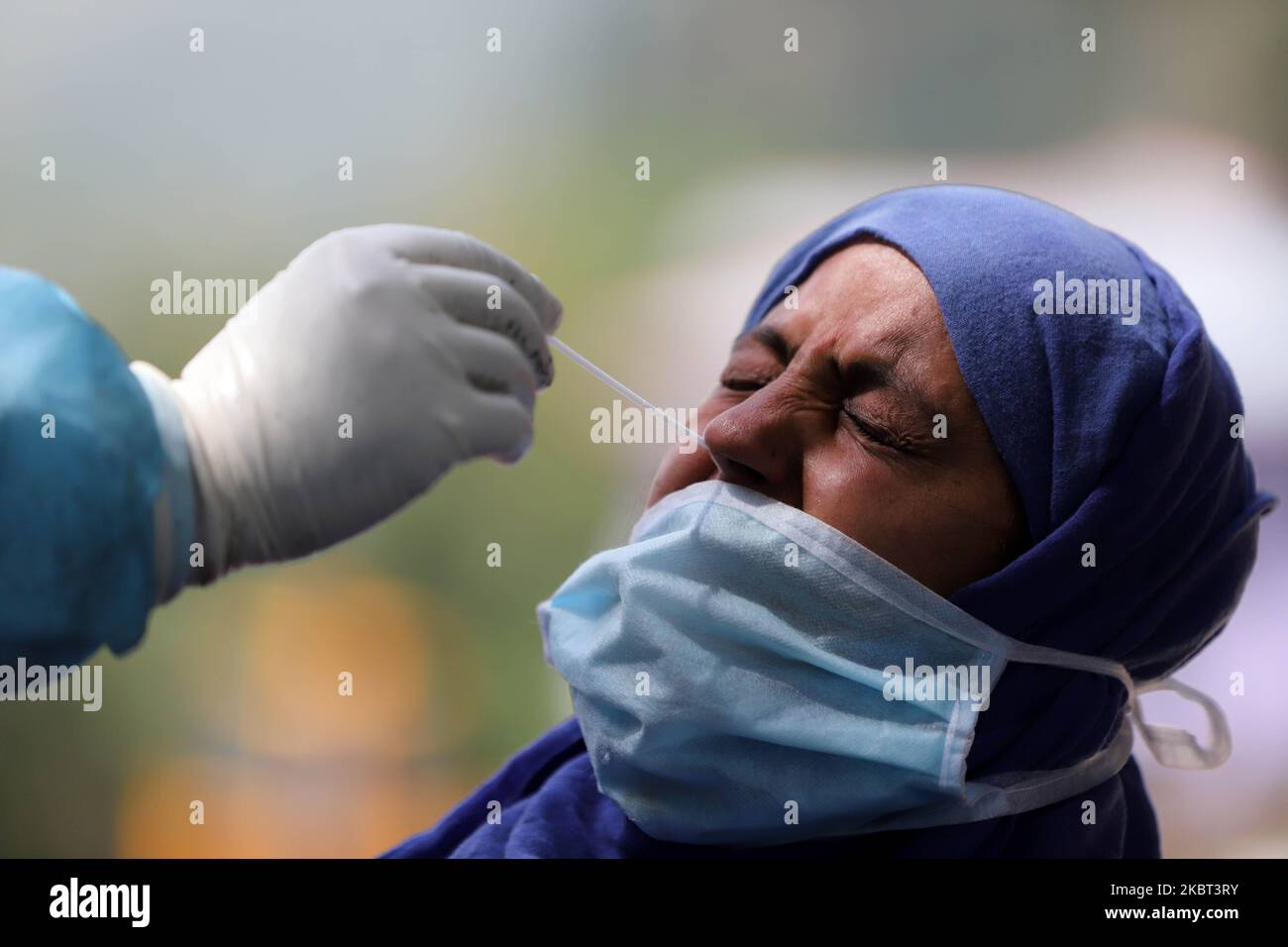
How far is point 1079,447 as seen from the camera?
1.18 m

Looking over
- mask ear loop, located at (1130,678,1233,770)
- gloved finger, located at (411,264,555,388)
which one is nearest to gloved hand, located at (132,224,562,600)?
gloved finger, located at (411,264,555,388)

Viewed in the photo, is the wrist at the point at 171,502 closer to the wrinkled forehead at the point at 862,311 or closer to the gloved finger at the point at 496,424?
the gloved finger at the point at 496,424

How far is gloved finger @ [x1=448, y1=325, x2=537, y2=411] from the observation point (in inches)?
38.4

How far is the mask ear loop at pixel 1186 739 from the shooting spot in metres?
1.42

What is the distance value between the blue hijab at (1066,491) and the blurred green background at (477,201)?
0.27 m

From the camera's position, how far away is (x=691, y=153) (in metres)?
1.59

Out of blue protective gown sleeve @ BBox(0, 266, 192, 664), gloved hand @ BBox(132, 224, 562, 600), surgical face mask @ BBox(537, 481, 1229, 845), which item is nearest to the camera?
blue protective gown sleeve @ BBox(0, 266, 192, 664)

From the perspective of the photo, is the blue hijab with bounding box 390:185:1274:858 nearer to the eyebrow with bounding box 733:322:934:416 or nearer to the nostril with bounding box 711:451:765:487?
the eyebrow with bounding box 733:322:934:416

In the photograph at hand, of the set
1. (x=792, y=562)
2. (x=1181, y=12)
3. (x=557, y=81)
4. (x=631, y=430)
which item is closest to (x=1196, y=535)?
(x=792, y=562)

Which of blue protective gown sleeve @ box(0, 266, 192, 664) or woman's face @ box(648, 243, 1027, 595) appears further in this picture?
woman's face @ box(648, 243, 1027, 595)

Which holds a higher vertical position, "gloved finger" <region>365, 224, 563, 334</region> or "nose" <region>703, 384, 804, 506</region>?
"gloved finger" <region>365, 224, 563, 334</region>

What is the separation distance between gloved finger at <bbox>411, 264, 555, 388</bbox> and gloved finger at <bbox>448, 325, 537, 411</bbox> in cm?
2
